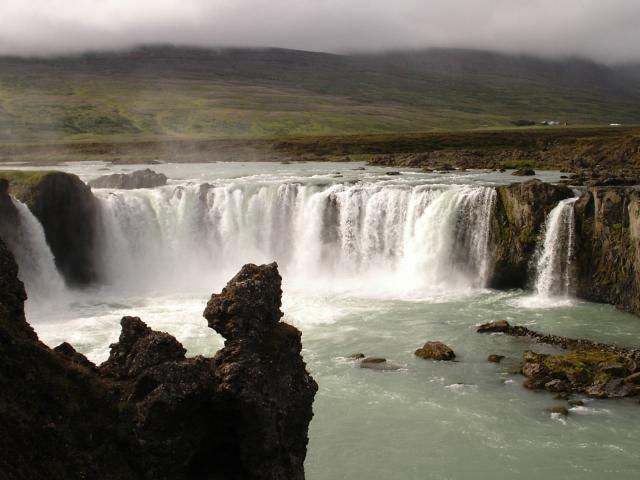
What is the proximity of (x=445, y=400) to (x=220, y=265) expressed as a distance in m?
25.2

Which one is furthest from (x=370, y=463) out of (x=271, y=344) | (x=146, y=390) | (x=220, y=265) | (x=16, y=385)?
(x=220, y=265)

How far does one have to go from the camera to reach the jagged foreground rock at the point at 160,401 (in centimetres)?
736

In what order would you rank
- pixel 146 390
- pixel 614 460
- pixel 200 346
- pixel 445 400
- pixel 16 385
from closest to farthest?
1. pixel 16 385
2. pixel 146 390
3. pixel 614 460
4. pixel 445 400
5. pixel 200 346

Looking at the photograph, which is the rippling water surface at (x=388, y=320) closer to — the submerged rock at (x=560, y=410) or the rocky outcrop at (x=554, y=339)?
the submerged rock at (x=560, y=410)

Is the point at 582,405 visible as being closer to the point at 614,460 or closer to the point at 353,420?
the point at 614,460

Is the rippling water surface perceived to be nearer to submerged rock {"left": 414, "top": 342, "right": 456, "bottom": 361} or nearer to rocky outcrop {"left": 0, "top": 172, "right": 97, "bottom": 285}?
submerged rock {"left": 414, "top": 342, "right": 456, "bottom": 361}

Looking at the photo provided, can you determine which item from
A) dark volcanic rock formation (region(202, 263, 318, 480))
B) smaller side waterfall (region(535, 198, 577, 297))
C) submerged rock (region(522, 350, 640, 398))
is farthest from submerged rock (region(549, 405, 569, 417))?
smaller side waterfall (region(535, 198, 577, 297))

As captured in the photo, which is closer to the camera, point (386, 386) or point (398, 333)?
point (386, 386)

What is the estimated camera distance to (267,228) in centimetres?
4431

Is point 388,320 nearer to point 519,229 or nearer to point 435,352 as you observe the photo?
point 435,352

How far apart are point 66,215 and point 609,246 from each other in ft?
97.7

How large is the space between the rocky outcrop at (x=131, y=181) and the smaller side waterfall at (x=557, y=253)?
92.6 ft

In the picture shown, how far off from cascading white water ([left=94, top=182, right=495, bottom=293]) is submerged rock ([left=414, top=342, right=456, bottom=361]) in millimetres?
11967

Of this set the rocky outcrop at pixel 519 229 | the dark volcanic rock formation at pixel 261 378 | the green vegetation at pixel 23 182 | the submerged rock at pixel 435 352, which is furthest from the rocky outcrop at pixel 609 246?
the green vegetation at pixel 23 182
